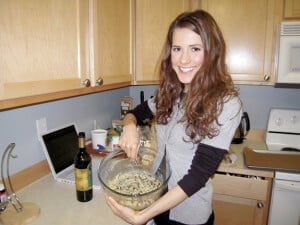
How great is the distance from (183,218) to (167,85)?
574 millimetres

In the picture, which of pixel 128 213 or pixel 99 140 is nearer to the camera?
pixel 128 213

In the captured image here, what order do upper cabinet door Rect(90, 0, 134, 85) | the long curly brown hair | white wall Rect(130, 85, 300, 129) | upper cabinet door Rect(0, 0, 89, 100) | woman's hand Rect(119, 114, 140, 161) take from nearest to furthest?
upper cabinet door Rect(0, 0, 89, 100), the long curly brown hair, woman's hand Rect(119, 114, 140, 161), upper cabinet door Rect(90, 0, 134, 85), white wall Rect(130, 85, 300, 129)

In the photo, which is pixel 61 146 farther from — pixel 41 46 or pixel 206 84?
pixel 206 84

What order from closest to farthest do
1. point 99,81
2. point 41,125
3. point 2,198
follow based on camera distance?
1. point 2,198
2. point 99,81
3. point 41,125

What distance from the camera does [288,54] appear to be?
1.60m

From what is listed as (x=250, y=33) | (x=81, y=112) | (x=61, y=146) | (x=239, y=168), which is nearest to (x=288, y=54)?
(x=250, y=33)

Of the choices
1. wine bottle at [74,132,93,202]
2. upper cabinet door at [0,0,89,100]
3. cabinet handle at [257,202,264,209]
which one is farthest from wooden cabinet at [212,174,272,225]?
upper cabinet door at [0,0,89,100]

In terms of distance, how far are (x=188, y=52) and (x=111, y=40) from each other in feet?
1.64

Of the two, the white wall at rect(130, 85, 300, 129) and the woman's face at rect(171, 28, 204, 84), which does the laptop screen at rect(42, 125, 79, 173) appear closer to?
the woman's face at rect(171, 28, 204, 84)

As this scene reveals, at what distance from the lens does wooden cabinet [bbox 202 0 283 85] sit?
1.64 m

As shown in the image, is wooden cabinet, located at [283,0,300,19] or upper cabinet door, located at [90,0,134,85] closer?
upper cabinet door, located at [90,0,134,85]

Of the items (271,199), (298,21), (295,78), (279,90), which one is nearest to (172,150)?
(271,199)

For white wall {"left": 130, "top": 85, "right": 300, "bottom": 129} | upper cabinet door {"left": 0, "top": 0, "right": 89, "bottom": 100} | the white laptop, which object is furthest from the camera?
white wall {"left": 130, "top": 85, "right": 300, "bottom": 129}

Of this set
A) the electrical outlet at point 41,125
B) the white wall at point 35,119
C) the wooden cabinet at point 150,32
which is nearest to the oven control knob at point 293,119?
the wooden cabinet at point 150,32
